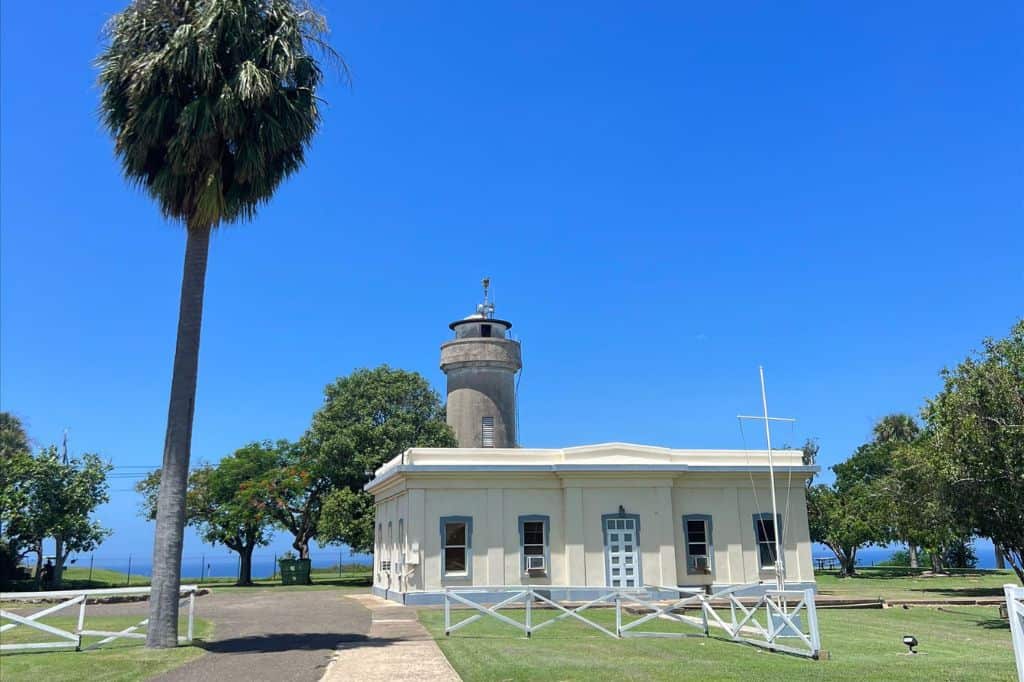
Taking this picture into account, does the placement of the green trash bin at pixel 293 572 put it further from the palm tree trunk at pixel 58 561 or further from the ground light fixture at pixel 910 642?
the ground light fixture at pixel 910 642

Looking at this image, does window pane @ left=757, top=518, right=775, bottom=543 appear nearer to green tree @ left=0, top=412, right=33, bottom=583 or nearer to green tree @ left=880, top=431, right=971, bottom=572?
green tree @ left=880, top=431, right=971, bottom=572

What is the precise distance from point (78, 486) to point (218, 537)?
7593 millimetres

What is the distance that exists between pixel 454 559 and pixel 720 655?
12990mm

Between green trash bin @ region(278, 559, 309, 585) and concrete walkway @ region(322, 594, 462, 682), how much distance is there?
67.6ft

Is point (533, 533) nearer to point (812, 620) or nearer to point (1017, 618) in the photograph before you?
point (812, 620)

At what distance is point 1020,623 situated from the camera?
6727 mm

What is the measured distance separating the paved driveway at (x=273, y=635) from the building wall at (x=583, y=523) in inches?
137

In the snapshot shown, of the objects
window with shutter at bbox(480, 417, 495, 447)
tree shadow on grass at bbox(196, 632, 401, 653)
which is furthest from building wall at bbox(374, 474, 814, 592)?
window with shutter at bbox(480, 417, 495, 447)

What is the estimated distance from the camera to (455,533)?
25125 mm

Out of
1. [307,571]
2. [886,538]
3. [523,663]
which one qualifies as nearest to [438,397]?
[307,571]

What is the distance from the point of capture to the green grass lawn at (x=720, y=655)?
1101 cm

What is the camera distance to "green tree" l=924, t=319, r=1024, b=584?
18766 millimetres

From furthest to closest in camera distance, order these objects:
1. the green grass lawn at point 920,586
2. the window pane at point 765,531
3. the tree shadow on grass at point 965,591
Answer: the tree shadow on grass at point 965,591
the green grass lawn at point 920,586
the window pane at point 765,531

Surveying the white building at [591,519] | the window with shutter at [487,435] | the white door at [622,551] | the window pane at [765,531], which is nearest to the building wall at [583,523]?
the white building at [591,519]
